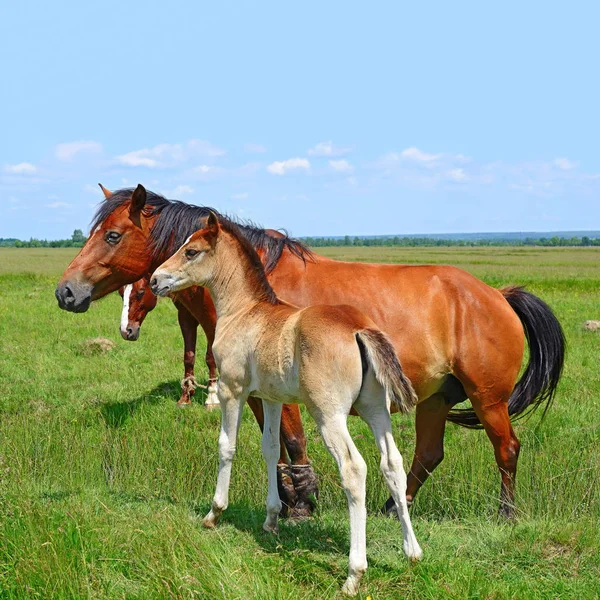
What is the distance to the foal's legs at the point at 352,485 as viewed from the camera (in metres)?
4.22

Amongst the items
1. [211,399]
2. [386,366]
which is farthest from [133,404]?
[386,366]

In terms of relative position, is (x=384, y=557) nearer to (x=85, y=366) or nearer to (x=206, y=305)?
(x=206, y=305)

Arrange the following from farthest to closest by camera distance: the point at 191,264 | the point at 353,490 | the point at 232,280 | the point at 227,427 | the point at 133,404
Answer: the point at 133,404, the point at 232,280, the point at 191,264, the point at 227,427, the point at 353,490

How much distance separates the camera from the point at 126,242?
6.32 metres

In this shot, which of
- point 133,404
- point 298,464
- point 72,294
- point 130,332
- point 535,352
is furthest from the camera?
point 133,404

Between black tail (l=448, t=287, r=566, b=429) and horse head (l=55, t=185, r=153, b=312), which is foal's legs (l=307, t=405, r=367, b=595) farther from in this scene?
horse head (l=55, t=185, r=153, b=312)

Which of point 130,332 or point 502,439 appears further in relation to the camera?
point 130,332

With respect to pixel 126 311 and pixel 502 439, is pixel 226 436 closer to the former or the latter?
pixel 502 439

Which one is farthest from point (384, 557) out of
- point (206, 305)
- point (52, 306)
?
point (52, 306)

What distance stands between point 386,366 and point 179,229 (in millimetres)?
2621

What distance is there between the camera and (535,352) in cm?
684

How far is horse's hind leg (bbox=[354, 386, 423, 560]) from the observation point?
14.4ft

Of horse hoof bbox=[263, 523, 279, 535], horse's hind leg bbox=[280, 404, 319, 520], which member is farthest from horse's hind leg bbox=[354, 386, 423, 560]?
horse's hind leg bbox=[280, 404, 319, 520]

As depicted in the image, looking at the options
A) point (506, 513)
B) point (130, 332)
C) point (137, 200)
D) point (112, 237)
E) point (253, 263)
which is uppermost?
point (137, 200)
